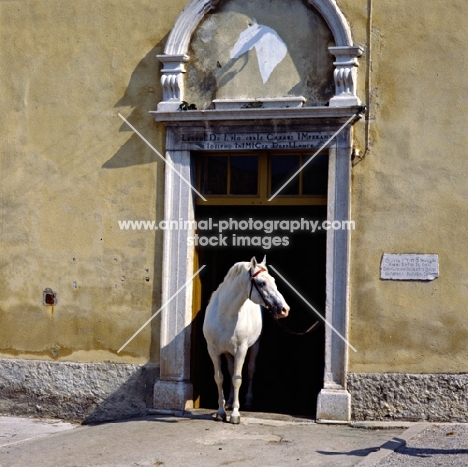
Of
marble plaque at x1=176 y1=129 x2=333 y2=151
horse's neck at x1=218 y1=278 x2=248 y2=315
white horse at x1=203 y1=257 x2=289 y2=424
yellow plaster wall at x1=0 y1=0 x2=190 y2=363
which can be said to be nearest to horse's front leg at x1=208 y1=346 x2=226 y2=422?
white horse at x1=203 y1=257 x2=289 y2=424

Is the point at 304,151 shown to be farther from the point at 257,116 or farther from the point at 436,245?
the point at 436,245

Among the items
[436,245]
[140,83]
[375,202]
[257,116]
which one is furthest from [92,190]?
[436,245]

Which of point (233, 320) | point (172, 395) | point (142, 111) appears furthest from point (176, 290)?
point (142, 111)

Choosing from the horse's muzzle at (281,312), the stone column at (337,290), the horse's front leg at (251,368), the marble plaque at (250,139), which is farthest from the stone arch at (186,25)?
the horse's front leg at (251,368)

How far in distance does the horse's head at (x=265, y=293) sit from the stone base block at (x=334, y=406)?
1.10 metres

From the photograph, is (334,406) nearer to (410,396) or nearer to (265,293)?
(410,396)

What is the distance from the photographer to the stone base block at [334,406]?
10.2 meters

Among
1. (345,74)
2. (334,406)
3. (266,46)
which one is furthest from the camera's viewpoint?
(266,46)

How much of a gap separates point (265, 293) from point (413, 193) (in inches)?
75.8

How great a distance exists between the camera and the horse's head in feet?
32.1

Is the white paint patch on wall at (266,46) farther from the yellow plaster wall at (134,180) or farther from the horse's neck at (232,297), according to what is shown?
the horse's neck at (232,297)

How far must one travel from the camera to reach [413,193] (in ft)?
33.6

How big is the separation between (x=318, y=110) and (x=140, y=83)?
2.18 metres

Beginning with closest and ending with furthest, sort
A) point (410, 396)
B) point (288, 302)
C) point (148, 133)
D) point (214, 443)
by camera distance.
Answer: point (214, 443), point (410, 396), point (148, 133), point (288, 302)
